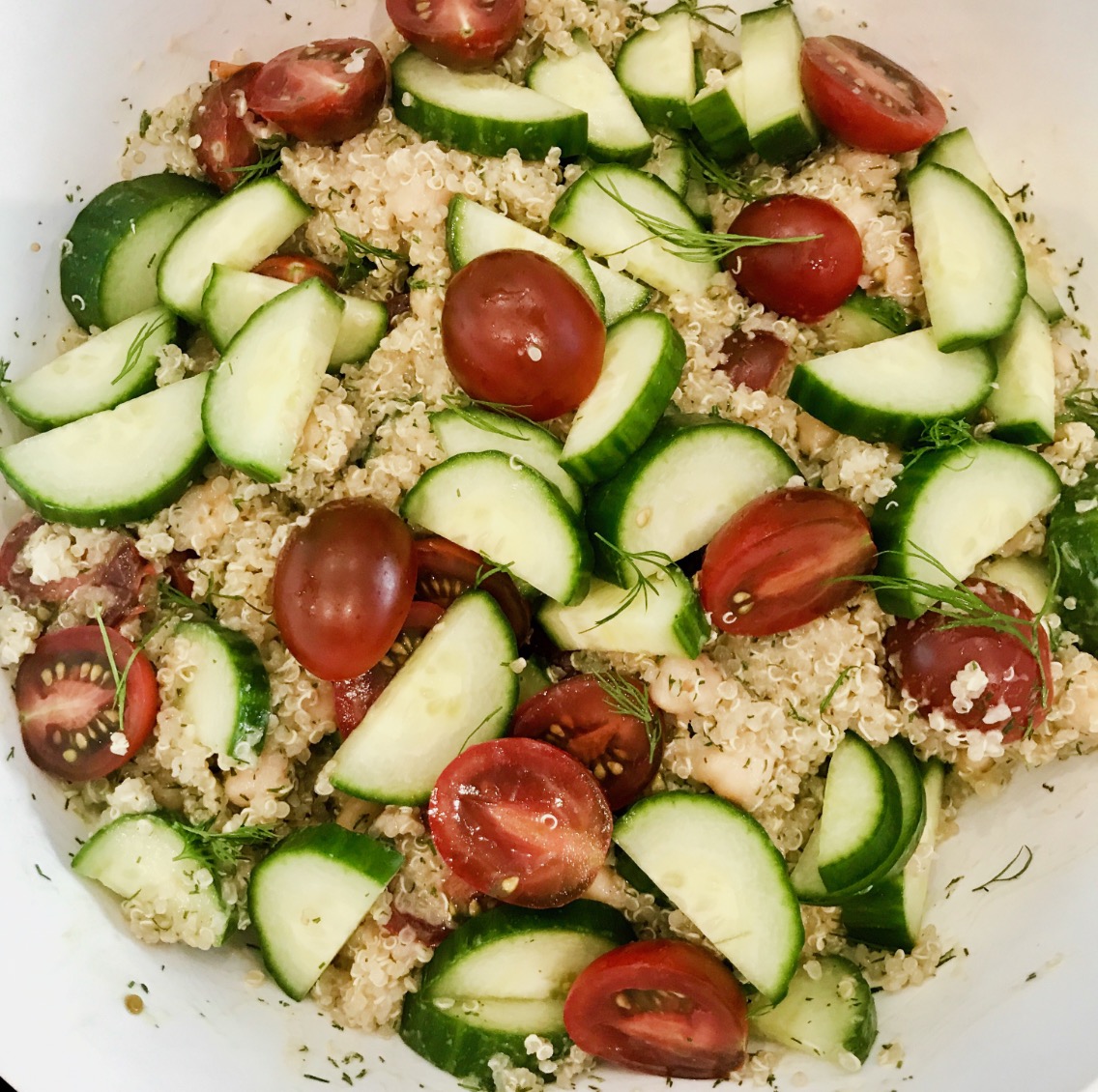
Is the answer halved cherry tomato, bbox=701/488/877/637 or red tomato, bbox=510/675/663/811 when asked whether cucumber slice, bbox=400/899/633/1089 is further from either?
halved cherry tomato, bbox=701/488/877/637

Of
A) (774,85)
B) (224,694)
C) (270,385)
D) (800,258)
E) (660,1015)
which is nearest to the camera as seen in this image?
(660,1015)

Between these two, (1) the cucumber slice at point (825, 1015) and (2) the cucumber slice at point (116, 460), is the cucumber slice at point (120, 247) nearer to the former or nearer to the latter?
(2) the cucumber slice at point (116, 460)

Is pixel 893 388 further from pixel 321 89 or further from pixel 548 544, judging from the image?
pixel 321 89

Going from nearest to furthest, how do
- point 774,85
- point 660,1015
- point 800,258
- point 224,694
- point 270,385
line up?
1. point 660,1015
2. point 224,694
3. point 270,385
4. point 800,258
5. point 774,85

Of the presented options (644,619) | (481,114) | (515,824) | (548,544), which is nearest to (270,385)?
(548,544)

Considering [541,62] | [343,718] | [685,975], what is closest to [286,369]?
[343,718]

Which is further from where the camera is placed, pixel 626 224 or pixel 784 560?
pixel 626 224

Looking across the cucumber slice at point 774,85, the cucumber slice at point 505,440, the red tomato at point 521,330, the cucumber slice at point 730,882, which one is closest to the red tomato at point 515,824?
the cucumber slice at point 730,882
